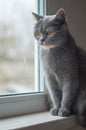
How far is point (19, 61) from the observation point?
4.37 ft

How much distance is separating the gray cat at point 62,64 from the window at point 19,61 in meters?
0.13

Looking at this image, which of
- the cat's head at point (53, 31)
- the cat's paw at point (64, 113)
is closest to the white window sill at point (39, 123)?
the cat's paw at point (64, 113)

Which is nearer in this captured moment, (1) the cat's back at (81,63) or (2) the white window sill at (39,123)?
(2) the white window sill at (39,123)

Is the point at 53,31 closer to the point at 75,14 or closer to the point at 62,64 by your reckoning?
the point at 62,64

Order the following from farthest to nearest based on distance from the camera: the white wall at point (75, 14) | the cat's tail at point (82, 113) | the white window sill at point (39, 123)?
the white wall at point (75, 14) < the cat's tail at point (82, 113) < the white window sill at point (39, 123)

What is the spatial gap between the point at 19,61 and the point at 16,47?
0.08m

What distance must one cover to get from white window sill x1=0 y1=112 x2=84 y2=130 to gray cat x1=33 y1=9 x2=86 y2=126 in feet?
0.13

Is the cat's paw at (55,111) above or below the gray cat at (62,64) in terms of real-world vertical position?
below

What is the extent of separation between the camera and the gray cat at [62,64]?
1.16 meters

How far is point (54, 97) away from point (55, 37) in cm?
32

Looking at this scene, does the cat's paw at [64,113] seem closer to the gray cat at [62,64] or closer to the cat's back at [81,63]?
the gray cat at [62,64]

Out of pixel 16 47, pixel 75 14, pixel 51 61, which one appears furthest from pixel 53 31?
pixel 75 14

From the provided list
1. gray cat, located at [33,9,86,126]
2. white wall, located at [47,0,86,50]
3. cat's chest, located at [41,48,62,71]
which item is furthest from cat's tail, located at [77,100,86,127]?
white wall, located at [47,0,86,50]

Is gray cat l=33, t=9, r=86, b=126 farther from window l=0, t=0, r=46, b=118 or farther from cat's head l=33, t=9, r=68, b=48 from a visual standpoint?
window l=0, t=0, r=46, b=118
